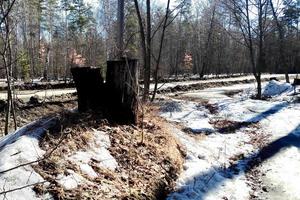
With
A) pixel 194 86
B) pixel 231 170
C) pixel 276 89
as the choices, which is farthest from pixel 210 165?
pixel 194 86

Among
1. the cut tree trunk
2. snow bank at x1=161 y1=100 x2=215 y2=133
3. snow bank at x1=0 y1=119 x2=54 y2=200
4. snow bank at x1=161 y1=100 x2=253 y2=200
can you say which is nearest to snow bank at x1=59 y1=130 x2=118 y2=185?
snow bank at x1=0 y1=119 x2=54 y2=200

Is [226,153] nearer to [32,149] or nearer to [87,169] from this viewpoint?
[87,169]

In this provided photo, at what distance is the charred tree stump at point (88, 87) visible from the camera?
6.73 m

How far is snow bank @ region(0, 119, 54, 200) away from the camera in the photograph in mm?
4105

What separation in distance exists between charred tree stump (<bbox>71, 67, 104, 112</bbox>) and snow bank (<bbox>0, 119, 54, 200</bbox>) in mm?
1027

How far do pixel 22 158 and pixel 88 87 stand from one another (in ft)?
7.73

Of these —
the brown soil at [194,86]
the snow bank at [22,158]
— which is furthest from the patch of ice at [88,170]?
the brown soil at [194,86]

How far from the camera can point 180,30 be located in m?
57.2

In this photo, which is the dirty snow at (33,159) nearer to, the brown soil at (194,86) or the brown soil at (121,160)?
the brown soil at (121,160)

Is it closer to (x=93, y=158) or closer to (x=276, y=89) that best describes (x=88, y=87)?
(x=93, y=158)

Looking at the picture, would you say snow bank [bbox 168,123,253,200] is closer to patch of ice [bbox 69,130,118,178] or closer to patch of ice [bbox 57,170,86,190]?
patch of ice [bbox 69,130,118,178]

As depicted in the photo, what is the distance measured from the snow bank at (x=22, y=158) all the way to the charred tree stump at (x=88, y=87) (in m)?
1.03

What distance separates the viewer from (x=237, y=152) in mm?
8141

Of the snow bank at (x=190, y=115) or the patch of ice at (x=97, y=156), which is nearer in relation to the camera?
the patch of ice at (x=97, y=156)
